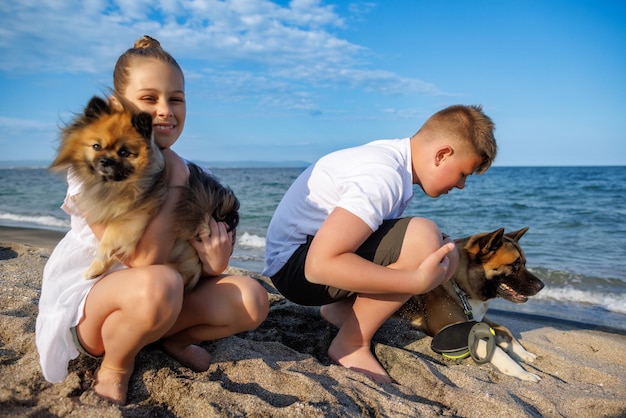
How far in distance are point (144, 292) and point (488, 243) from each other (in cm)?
273

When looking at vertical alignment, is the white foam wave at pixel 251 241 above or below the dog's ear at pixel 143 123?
below

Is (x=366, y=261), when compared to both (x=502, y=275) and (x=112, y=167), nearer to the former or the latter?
(x=112, y=167)

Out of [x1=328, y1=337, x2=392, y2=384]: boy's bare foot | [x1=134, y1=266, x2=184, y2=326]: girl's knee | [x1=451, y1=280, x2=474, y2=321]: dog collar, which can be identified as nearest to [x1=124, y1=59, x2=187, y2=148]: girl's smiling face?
[x1=134, y1=266, x2=184, y2=326]: girl's knee

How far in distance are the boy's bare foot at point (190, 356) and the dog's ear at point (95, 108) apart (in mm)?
1189

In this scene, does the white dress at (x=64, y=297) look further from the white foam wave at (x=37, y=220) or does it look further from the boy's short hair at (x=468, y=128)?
the white foam wave at (x=37, y=220)

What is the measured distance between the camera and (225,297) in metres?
2.48

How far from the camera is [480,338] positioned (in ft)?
10.9

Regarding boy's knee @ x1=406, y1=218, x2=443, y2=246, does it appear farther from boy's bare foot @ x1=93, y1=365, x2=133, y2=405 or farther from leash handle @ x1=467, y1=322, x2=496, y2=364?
boy's bare foot @ x1=93, y1=365, x2=133, y2=405

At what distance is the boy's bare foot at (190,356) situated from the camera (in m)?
2.52

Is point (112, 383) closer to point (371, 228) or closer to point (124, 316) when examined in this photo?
point (124, 316)

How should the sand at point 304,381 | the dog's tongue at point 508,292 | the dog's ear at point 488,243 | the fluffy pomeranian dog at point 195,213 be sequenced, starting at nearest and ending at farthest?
the sand at point 304,381, the fluffy pomeranian dog at point 195,213, the dog's ear at point 488,243, the dog's tongue at point 508,292

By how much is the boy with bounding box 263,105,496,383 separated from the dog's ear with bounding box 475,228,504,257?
84cm

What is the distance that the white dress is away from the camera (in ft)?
7.09

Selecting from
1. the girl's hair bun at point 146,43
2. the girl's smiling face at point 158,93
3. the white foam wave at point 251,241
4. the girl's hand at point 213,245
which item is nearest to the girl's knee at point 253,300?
the girl's hand at point 213,245
